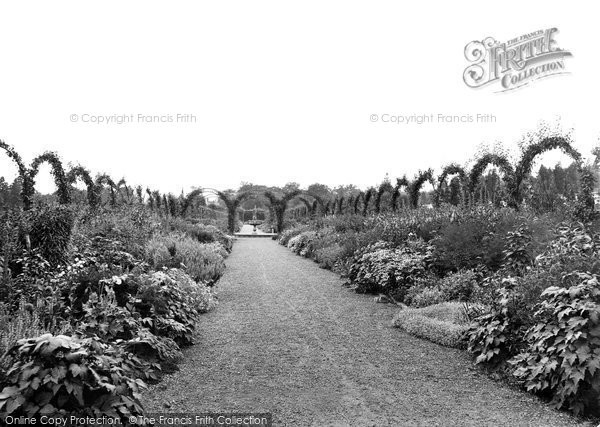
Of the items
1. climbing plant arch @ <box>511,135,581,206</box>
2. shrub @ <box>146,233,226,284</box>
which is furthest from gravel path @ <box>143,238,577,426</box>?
→ climbing plant arch @ <box>511,135,581,206</box>

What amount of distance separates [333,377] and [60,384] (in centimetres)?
248

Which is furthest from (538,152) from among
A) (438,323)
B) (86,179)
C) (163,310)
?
(86,179)

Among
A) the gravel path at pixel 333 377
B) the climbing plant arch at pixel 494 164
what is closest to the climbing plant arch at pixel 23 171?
the gravel path at pixel 333 377

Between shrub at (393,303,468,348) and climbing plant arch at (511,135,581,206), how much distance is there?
629 centimetres

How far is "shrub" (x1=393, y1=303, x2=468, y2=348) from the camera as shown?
16.8 feet

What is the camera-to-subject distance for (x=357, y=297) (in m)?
8.23

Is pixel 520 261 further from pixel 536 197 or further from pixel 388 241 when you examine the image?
pixel 536 197

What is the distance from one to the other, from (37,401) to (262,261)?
12.0 meters

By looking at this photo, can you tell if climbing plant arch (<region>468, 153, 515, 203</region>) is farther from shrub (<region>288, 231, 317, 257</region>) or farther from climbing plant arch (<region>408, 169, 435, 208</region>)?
shrub (<region>288, 231, 317, 257</region>)

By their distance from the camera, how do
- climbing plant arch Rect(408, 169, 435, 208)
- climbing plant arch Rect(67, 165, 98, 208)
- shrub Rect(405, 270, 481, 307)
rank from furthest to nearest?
climbing plant arch Rect(408, 169, 435, 208) → climbing plant arch Rect(67, 165, 98, 208) → shrub Rect(405, 270, 481, 307)

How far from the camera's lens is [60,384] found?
247cm

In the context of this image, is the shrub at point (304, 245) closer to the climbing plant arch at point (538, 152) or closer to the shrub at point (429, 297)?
the climbing plant arch at point (538, 152)

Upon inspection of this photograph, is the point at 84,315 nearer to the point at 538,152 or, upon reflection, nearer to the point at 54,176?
the point at 54,176

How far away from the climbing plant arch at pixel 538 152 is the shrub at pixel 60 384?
34.6 ft
